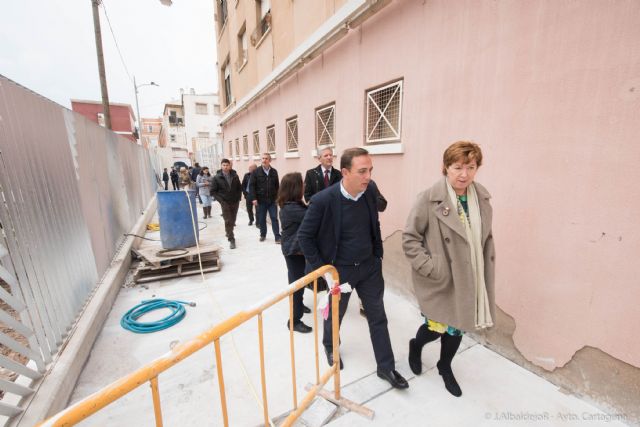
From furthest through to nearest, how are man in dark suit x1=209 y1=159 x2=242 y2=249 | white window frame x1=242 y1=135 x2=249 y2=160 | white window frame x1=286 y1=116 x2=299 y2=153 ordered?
1. white window frame x1=242 y1=135 x2=249 y2=160
2. white window frame x1=286 y1=116 x2=299 y2=153
3. man in dark suit x1=209 y1=159 x2=242 y2=249

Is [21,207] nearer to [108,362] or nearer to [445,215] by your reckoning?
[108,362]

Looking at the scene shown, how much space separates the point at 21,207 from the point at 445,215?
3296 mm

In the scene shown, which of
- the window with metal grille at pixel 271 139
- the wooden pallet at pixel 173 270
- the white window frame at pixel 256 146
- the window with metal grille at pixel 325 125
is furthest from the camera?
the white window frame at pixel 256 146

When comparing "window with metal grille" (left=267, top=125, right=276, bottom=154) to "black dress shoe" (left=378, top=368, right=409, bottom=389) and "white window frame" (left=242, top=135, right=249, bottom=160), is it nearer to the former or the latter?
"white window frame" (left=242, top=135, right=249, bottom=160)

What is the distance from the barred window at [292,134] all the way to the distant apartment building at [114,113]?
2482 centimetres

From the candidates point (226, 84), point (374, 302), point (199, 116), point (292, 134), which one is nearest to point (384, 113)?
point (374, 302)

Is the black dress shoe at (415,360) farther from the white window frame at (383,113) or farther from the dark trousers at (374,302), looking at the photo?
the white window frame at (383,113)

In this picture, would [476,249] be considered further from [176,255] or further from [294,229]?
[176,255]

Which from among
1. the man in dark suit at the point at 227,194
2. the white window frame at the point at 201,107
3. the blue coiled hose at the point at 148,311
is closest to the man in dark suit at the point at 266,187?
the man in dark suit at the point at 227,194

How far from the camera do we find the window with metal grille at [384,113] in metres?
3.80

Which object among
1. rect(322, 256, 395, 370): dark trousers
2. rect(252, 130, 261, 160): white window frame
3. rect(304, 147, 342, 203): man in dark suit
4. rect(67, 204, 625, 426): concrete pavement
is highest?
rect(252, 130, 261, 160): white window frame

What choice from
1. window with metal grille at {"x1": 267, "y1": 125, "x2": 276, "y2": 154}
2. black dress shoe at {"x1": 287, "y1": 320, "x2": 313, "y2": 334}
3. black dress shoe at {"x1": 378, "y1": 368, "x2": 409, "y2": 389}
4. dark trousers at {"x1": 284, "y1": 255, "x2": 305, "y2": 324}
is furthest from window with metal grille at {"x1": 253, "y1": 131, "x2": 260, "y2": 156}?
black dress shoe at {"x1": 378, "y1": 368, "x2": 409, "y2": 389}

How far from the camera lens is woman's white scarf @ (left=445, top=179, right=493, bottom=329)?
2002mm

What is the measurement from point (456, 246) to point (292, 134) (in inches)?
237
